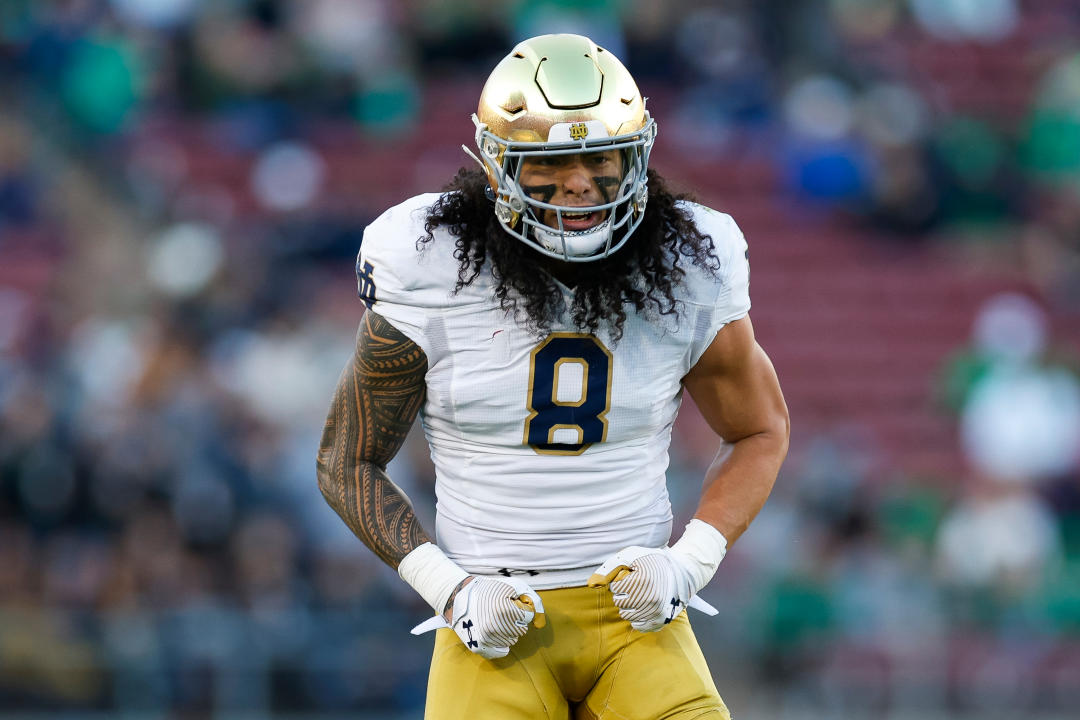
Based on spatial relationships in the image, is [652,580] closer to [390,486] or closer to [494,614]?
[494,614]

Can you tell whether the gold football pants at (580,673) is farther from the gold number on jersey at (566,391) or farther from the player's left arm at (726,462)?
the gold number on jersey at (566,391)

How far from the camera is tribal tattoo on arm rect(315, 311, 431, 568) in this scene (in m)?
2.90

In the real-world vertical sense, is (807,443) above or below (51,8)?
below

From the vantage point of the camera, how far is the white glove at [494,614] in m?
2.73

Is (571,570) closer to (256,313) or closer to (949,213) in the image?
(256,313)

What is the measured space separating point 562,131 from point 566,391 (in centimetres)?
48

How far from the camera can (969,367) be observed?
846 centimetres

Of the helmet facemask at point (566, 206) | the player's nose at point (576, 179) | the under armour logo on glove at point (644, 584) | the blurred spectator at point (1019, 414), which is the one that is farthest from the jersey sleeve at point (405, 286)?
the blurred spectator at point (1019, 414)

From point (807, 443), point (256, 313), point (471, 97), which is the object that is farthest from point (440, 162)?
point (807, 443)

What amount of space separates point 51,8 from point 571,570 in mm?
7644

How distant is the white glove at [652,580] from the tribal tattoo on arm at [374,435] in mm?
399

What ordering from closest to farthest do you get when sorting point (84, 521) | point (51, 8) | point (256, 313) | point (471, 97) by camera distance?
1. point (84, 521)
2. point (256, 313)
3. point (51, 8)
4. point (471, 97)

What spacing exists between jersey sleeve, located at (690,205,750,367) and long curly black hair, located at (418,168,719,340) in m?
0.02

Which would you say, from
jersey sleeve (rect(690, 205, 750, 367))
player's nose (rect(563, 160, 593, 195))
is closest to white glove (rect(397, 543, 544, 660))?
jersey sleeve (rect(690, 205, 750, 367))
